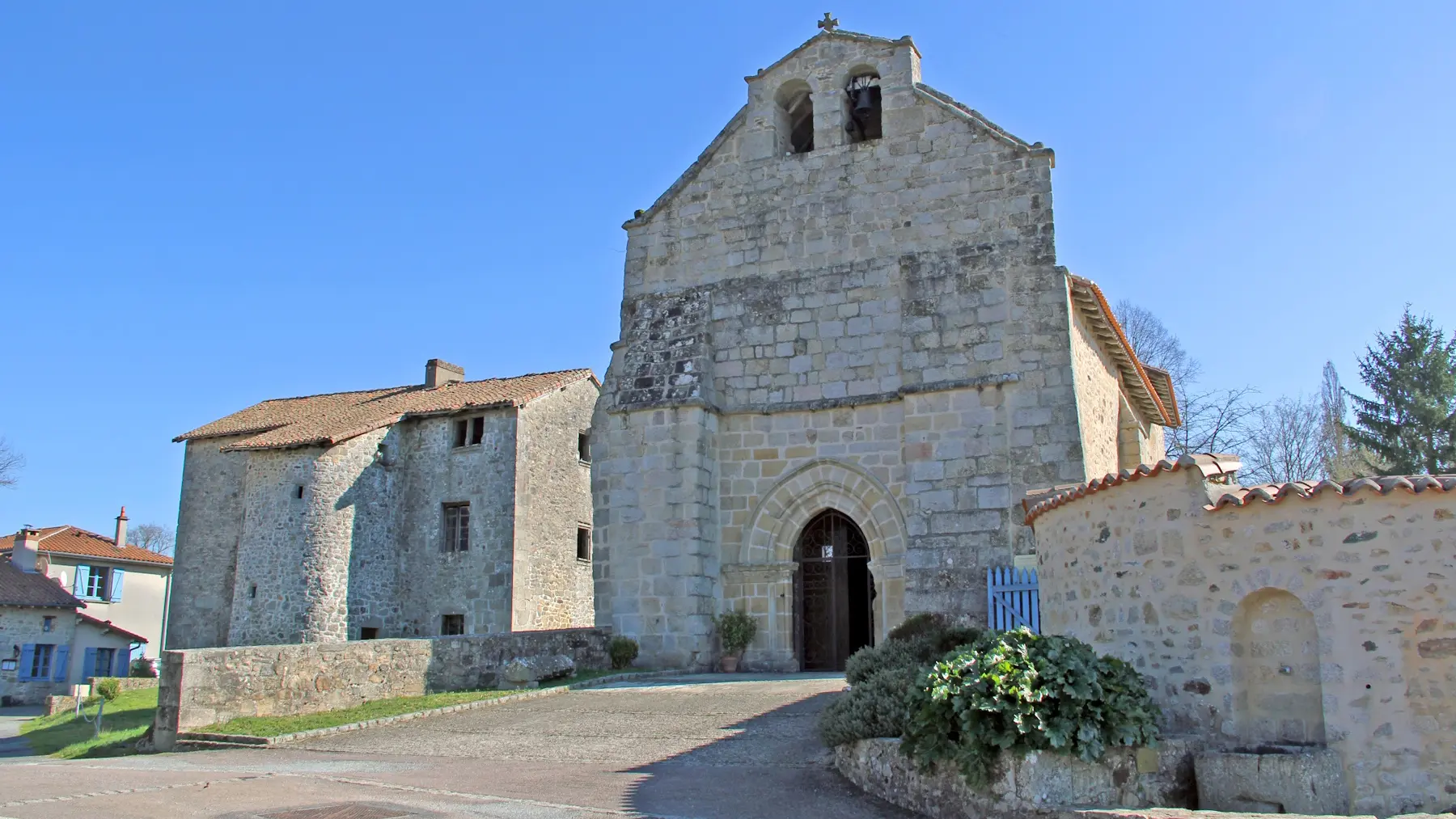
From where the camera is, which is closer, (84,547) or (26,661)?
(26,661)

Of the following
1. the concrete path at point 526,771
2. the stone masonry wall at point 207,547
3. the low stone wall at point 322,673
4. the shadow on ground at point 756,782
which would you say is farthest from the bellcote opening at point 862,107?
the stone masonry wall at point 207,547

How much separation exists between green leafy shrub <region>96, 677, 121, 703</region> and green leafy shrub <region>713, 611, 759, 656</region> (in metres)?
16.0

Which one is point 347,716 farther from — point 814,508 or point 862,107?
point 862,107

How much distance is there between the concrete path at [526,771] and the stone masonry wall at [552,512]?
1384 cm

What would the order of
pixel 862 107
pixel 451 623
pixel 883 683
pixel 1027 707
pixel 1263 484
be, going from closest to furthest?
1. pixel 1027 707
2. pixel 1263 484
3. pixel 883 683
4. pixel 862 107
5. pixel 451 623

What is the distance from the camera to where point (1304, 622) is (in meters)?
7.00

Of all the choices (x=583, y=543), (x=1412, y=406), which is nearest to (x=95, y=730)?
(x=583, y=543)

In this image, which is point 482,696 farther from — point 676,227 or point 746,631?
point 676,227

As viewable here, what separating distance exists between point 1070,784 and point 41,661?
32.2 m

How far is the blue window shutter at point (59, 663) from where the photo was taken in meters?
30.5

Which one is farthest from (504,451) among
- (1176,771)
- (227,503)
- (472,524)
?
(1176,771)

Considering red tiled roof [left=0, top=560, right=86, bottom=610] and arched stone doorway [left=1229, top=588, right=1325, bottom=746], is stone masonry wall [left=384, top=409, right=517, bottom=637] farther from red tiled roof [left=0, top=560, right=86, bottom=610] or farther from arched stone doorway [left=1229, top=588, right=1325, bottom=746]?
arched stone doorway [left=1229, top=588, right=1325, bottom=746]

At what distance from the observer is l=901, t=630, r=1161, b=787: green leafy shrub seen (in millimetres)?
6605

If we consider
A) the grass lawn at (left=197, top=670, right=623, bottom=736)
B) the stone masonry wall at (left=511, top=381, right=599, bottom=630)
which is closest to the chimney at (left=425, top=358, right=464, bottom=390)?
the stone masonry wall at (left=511, top=381, right=599, bottom=630)
